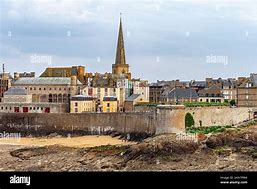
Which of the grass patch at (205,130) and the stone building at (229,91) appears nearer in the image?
the grass patch at (205,130)

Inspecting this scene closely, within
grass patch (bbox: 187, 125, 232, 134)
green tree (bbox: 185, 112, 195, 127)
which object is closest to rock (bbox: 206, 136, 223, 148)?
grass patch (bbox: 187, 125, 232, 134)

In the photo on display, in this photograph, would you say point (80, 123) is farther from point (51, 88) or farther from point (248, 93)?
point (248, 93)

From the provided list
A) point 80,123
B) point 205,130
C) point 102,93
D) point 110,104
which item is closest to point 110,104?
point 110,104

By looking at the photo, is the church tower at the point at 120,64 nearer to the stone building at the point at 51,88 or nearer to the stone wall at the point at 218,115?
the stone building at the point at 51,88

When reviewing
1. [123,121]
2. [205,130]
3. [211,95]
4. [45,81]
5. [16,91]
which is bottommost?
[205,130]

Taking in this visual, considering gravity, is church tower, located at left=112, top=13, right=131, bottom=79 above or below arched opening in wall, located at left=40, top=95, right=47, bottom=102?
above

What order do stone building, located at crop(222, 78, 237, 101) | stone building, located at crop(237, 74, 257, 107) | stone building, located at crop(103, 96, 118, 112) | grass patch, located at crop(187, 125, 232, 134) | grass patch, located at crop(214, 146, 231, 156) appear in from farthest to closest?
stone building, located at crop(222, 78, 237, 101) < stone building, located at crop(103, 96, 118, 112) < stone building, located at crop(237, 74, 257, 107) < grass patch, located at crop(187, 125, 232, 134) < grass patch, located at crop(214, 146, 231, 156)

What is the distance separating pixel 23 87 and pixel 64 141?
18.0ft

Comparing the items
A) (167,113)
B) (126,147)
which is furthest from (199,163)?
(167,113)

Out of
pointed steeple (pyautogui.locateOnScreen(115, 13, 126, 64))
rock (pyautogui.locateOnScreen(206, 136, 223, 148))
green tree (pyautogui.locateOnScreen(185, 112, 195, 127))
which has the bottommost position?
rock (pyautogui.locateOnScreen(206, 136, 223, 148))

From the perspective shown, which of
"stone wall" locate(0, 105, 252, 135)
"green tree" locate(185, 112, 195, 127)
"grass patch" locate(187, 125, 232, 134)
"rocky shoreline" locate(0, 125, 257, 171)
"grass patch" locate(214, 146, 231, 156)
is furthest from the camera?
"green tree" locate(185, 112, 195, 127)

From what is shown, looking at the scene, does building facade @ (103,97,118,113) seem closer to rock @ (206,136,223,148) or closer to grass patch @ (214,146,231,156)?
rock @ (206,136,223,148)

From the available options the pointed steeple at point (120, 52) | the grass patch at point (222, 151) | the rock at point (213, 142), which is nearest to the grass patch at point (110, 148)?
the rock at point (213, 142)

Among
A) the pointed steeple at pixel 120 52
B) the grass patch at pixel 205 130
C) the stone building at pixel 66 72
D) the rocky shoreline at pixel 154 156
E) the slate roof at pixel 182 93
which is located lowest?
the rocky shoreline at pixel 154 156
